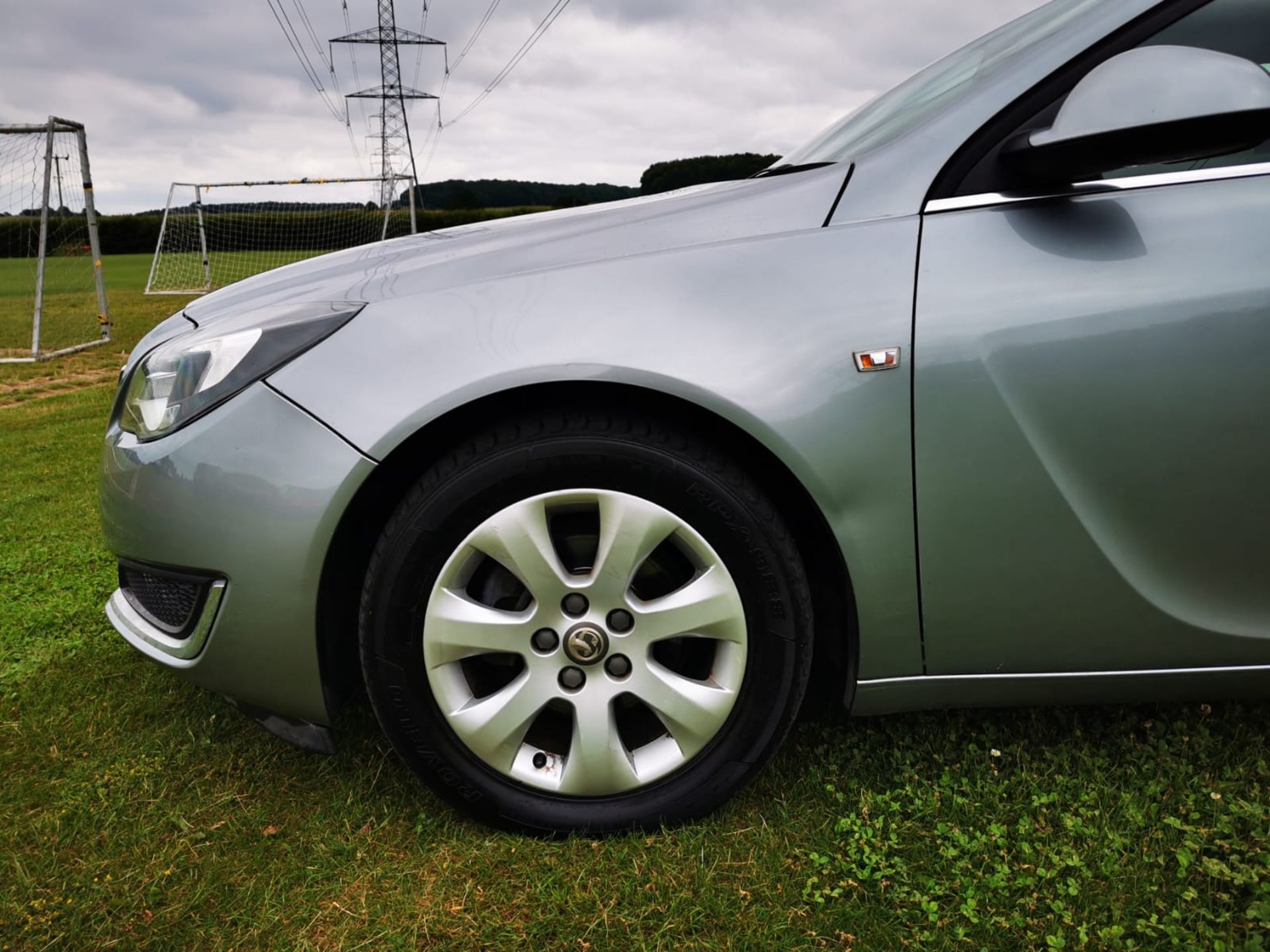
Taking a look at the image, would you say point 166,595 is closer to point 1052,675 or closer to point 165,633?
point 165,633

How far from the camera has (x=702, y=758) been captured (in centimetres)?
163

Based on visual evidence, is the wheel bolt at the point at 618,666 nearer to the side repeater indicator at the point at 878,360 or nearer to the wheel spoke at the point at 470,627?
the wheel spoke at the point at 470,627

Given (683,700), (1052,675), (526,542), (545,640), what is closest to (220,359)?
(526,542)

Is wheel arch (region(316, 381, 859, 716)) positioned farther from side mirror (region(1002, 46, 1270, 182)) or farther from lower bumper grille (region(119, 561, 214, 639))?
side mirror (region(1002, 46, 1270, 182))

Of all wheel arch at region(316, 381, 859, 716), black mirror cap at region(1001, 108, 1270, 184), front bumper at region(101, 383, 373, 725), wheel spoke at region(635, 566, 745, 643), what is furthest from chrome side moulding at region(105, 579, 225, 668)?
black mirror cap at region(1001, 108, 1270, 184)

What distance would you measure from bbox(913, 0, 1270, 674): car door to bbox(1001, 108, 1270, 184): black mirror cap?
79 mm

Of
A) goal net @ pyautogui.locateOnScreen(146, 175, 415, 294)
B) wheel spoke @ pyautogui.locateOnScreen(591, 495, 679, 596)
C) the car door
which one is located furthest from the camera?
goal net @ pyautogui.locateOnScreen(146, 175, 415, 294)

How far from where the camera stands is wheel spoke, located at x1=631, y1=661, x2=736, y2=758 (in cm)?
157

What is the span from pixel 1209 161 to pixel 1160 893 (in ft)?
3.92

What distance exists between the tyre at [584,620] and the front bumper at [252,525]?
0.38ft

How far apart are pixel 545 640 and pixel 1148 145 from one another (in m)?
1.21

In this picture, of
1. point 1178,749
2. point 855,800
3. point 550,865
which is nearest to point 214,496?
point 550,865

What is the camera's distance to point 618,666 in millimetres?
1562

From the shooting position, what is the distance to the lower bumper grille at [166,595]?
1603mm
